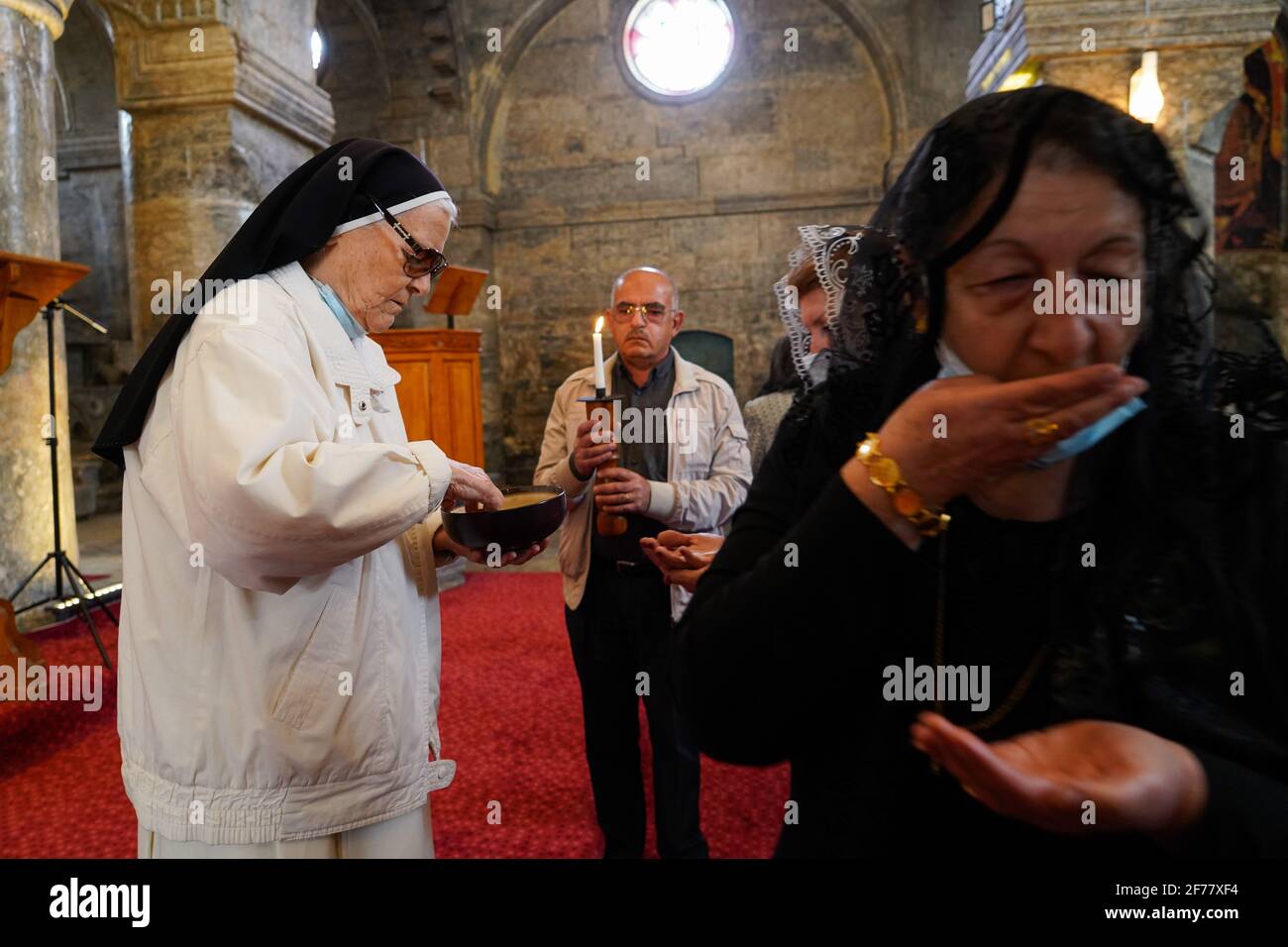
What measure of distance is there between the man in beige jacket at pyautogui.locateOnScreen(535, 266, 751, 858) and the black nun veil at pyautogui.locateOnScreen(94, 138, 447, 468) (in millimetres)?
992

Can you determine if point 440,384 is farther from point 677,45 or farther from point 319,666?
point 677,45

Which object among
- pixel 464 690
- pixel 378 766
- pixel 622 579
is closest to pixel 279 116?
pixel 464 690

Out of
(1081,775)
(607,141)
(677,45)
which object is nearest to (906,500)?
(1081,775)

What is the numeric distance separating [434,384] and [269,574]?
5556 mm

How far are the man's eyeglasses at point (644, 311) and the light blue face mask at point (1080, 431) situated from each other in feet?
6.78

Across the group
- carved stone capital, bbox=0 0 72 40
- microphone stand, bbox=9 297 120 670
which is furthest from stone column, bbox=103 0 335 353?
microphone stand, bbox=9 297 120 670

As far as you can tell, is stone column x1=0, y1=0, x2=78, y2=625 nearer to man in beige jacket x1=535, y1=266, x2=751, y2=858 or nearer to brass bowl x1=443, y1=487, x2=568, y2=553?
man in beige jacket x1=535, y1=266, x2=751, y2=858

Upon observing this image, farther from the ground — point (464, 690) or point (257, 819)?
point (257, 819)

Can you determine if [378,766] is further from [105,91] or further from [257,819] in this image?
[105,91]

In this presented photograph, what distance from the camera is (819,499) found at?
0.85 metres

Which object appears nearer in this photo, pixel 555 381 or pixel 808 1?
pixel 808 1
